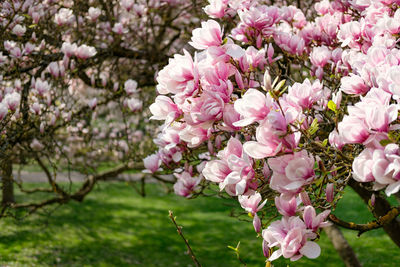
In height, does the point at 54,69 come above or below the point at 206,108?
below

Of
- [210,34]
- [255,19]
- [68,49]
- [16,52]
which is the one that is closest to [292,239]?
[210,34]

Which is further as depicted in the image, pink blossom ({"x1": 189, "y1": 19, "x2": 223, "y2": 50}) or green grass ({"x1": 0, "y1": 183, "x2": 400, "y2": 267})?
green grass ({"x1": 0, "y1": 183, "x2": 400, "y2": 267})

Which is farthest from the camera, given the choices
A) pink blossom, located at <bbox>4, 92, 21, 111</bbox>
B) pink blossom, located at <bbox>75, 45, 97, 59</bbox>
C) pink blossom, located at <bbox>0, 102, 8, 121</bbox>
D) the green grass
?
the green grass

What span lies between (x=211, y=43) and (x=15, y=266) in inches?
216

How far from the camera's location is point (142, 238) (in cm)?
750

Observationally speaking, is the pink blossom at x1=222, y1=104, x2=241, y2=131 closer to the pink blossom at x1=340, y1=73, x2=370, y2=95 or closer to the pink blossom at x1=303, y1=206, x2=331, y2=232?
the pink blossom at x1=303, y1=206, x2=331, y2=232

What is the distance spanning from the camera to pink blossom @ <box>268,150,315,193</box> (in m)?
1.44

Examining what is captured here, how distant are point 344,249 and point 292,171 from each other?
408 centimetres

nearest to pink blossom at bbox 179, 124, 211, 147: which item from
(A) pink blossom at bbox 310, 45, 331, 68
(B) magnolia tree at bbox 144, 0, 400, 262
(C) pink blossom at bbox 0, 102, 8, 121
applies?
(B) magnolia tree at bbox 144, 0, 400, 262

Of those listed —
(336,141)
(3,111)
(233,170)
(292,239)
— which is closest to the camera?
(292,239)

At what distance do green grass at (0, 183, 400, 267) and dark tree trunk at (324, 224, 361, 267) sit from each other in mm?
676

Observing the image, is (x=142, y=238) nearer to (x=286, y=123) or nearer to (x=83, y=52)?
(x=83, y=52)

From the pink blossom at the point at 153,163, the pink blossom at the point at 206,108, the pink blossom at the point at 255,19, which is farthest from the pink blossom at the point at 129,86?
the pink blossom at the point at 206,108

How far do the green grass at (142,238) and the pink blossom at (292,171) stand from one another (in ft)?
14.1
